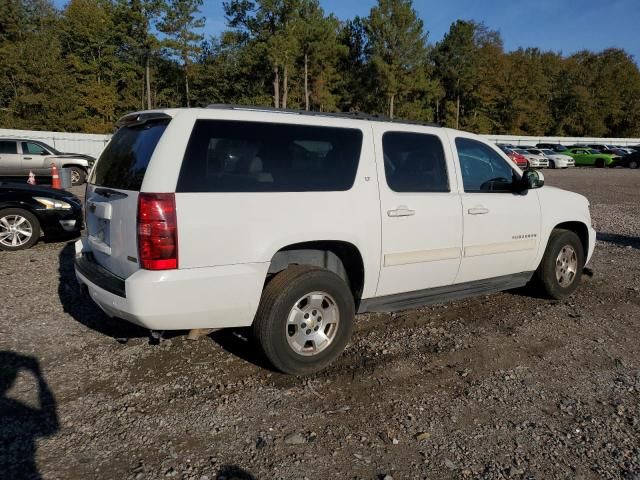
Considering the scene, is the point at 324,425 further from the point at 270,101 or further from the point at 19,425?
the point at 270,101

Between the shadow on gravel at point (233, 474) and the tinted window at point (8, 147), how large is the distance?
1811 cm

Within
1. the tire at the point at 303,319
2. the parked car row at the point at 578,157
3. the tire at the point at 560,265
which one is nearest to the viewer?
the tire at the point at 303,319

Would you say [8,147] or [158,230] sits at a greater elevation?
[8,147]

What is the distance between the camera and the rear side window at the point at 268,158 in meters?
3.25

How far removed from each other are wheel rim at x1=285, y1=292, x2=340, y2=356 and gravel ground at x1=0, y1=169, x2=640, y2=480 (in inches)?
9.7

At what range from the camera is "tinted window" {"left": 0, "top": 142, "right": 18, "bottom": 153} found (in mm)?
17198

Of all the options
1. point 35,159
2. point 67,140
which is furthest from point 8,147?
point 67,140

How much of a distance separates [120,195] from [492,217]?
10.4ft

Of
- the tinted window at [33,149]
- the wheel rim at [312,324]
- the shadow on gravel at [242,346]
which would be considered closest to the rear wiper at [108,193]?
the shadow on gravel at [242,346]

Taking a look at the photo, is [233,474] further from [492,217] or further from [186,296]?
[492,217]

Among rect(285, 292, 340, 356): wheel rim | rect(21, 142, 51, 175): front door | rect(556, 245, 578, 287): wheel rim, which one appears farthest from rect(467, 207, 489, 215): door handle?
rect(21, 142, 51, 175): front door

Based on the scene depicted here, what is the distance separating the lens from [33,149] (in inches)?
696

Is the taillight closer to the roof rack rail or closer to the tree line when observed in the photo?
the roof rack rail

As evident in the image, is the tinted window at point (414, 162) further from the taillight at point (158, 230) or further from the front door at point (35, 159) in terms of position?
the front door at point (35, 159)
